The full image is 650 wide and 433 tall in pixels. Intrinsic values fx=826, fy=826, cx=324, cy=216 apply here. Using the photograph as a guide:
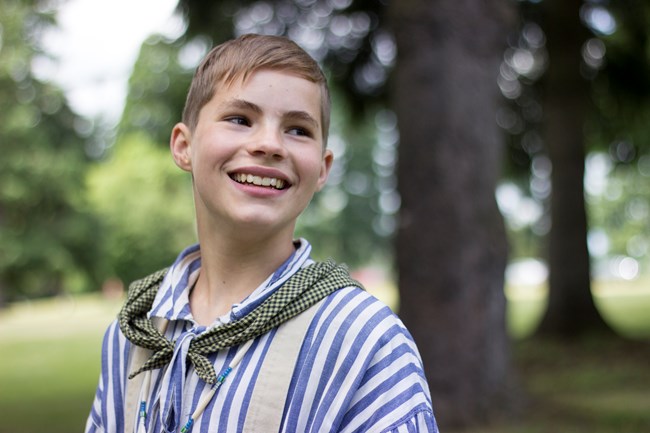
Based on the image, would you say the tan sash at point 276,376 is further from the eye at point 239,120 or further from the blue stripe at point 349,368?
the eye at point 239,120

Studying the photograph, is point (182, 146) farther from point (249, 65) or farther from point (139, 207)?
point (139, 207)

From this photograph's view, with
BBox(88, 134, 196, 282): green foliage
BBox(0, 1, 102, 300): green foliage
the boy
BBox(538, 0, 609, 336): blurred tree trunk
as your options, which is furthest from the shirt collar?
BBox(88, 134, 196, 282): green foliage

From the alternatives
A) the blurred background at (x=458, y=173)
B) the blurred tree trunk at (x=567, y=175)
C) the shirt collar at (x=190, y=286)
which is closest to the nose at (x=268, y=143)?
the shirt collar at (x=190, y=286)

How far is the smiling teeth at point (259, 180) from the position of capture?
1.62m

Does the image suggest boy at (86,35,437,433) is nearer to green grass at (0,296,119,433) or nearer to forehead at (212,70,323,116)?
forehead at (212,70,323,116)

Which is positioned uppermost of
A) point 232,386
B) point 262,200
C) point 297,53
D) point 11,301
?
point 11,301

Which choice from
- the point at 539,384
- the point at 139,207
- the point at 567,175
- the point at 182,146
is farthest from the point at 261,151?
the point at 139,207

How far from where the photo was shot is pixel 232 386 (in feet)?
4.91

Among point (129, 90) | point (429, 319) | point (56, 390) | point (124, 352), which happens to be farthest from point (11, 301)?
point (124, 352)

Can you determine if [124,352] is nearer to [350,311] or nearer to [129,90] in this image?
[350,311]

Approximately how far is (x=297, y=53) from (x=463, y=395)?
5079mm

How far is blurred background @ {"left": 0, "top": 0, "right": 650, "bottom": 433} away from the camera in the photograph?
Result: 21.2 ft

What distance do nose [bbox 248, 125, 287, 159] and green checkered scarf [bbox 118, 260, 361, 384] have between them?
0.23 metres

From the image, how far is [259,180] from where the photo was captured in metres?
1.62
